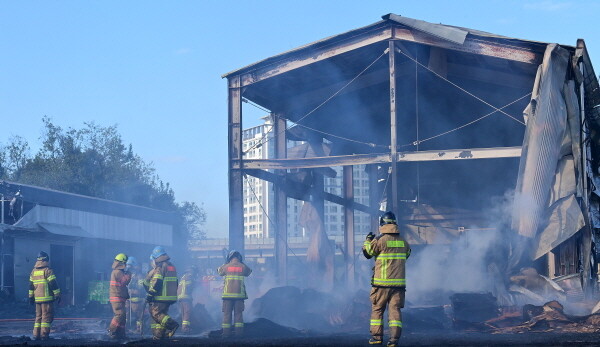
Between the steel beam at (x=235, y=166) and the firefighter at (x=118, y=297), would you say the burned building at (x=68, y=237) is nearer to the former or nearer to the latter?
the steel beam at (x=235, y=166)

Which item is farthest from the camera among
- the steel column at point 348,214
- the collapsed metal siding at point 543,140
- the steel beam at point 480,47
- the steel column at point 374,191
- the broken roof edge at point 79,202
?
the broken roof edge at point 79,202

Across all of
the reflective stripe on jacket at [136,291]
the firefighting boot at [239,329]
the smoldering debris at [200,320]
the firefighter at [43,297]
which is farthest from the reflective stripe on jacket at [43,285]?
the smoldering debris at [200,320]

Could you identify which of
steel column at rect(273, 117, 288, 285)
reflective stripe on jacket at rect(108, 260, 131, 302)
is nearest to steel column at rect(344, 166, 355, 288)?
steel column at rect(273, 117, 288, 285)

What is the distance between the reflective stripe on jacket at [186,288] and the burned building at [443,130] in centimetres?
397

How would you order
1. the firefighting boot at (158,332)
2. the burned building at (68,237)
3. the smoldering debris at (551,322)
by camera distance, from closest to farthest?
1. the smoldering debris at (551,322)
2. the firefighting boot at (158,332)
3. the burned building at (68,237)

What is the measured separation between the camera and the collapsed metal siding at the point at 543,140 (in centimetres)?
1605

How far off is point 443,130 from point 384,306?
16.4m

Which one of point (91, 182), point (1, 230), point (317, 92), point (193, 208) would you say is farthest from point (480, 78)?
point (193, 208)

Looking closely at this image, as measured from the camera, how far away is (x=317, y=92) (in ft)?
75.0

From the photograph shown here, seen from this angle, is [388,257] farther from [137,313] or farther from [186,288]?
[137,313]

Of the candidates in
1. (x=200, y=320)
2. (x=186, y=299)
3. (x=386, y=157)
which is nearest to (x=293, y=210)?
(x=386, y=157)

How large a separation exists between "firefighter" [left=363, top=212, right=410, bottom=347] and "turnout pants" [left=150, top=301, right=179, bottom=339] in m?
4.51

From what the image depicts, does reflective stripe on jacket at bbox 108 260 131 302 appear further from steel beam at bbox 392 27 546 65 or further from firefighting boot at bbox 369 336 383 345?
steel beam at bbox 392 27 546 65

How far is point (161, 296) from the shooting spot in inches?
493
